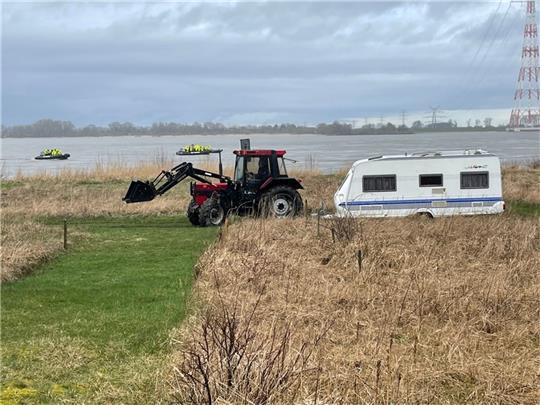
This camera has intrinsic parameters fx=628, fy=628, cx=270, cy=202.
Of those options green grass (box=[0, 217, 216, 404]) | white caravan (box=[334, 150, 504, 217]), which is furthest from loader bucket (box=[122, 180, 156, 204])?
white caravan (box=[334, 150, 504, 217])

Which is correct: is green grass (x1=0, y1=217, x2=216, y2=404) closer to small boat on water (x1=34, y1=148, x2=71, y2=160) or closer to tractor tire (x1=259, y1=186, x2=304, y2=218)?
tractor tire (x1=259, y1=186, x2=304, y2=218)

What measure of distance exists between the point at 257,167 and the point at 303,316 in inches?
470

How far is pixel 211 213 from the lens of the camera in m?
18.3

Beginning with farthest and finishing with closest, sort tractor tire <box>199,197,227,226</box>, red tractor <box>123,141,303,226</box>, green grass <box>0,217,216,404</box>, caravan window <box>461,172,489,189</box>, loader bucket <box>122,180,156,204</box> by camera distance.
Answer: caravan window <box>461,172,489,189</box>, loader bucket <box>122,180,156,204</box>, red tractor <box>123,141,303,226</box>, tractor tire <box>199,197,227,226</box>, green grass <box>0,217,216,404</box>

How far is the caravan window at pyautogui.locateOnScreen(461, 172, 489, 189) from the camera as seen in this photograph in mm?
18938

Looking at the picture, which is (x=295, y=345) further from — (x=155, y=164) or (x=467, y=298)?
(x=155, y=164)

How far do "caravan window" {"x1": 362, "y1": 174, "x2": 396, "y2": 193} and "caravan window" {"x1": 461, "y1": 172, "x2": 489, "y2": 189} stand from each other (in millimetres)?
2105

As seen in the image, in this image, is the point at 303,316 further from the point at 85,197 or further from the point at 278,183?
the point at 85,197

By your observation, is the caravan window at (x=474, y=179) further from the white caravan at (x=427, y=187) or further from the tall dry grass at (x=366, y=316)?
the tall dry grass at (x=366, y=316)

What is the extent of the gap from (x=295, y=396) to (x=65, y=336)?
11.5 ft

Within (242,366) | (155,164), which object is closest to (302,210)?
(242,366)

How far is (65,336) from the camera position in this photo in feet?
23.4

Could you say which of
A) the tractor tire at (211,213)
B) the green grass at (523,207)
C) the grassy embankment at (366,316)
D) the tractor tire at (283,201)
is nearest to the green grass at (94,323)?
the grassy embankment at (366,316)

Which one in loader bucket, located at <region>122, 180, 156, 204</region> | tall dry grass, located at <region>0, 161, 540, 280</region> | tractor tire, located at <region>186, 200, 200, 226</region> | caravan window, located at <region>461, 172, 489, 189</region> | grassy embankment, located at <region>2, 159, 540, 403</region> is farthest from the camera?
caravan window, located at <region>461, 172, 489, 189</region>
